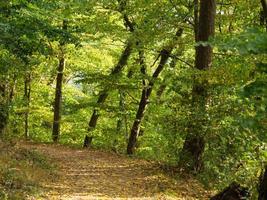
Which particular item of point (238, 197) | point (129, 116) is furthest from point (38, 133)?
point (238, 197)

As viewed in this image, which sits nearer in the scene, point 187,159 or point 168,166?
point 187,159

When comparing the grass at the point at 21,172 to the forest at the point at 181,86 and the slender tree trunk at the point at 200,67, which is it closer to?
the forest at the point at 181,86

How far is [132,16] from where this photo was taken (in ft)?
57.2

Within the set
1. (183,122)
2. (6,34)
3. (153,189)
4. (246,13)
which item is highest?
(246,13)

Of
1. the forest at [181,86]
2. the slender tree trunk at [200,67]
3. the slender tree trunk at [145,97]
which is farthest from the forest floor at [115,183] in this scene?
the slender tree trunk at [145,97]

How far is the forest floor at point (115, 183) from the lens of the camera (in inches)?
402

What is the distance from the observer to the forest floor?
33.5 feet

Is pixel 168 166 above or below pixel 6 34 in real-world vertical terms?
below

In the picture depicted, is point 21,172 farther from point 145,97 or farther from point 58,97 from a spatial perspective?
point 58,97

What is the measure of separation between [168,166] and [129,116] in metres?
7.15

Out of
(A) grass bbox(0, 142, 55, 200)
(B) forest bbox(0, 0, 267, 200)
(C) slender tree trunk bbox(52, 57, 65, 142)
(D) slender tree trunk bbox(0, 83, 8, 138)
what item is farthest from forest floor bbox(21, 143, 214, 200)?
(C) slender tree trunk bbox(52, 57, 65, 142)

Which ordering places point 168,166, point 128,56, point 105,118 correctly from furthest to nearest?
1. point 105,118
2. point 128,56
3. point 168,166

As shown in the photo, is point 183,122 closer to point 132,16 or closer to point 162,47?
point 162,47

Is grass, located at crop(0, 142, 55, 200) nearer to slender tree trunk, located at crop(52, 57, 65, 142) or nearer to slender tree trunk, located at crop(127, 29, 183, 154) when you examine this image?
slender tree trunk, located at crop(127, 29, 183, 154)
